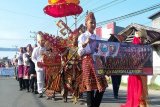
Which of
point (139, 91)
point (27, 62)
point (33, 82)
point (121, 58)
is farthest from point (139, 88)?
point (27, 62)

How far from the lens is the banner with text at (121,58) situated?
6.71m

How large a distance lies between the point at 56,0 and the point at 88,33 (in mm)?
6499

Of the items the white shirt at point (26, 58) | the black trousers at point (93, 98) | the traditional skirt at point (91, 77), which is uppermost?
the white shirt at point (26, 58)

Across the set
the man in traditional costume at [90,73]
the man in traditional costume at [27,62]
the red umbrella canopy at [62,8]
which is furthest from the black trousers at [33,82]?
the man in traditional costume at [90,73]

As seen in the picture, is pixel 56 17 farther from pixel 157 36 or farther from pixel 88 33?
pixel 157 36

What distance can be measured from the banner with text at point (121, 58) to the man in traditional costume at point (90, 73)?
95mm

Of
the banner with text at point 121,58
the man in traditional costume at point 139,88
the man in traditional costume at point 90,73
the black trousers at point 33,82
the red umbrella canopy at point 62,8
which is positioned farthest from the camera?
the black trousers at point 33,82

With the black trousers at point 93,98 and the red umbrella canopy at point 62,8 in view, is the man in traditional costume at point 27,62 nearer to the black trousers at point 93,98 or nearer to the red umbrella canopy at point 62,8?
the red umbrella canopy at point 62,8

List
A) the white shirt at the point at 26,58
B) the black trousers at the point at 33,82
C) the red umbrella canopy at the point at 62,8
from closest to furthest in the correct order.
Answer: the red umbrella canopy at the point at 62,8 < the black trousers at the point at 33,82 < the white shirt at the point at 26,58

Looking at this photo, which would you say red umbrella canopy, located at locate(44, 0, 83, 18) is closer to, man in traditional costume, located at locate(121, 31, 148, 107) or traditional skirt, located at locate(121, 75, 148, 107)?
man in traditional costume, located at locate(121, 31, 148, 107)

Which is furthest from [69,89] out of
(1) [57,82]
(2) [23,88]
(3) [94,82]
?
(2) [23,88]

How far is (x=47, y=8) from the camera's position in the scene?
13.5 m

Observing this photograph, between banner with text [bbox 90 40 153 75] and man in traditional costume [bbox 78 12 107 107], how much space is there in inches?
3.7

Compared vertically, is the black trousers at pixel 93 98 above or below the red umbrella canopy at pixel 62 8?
below
